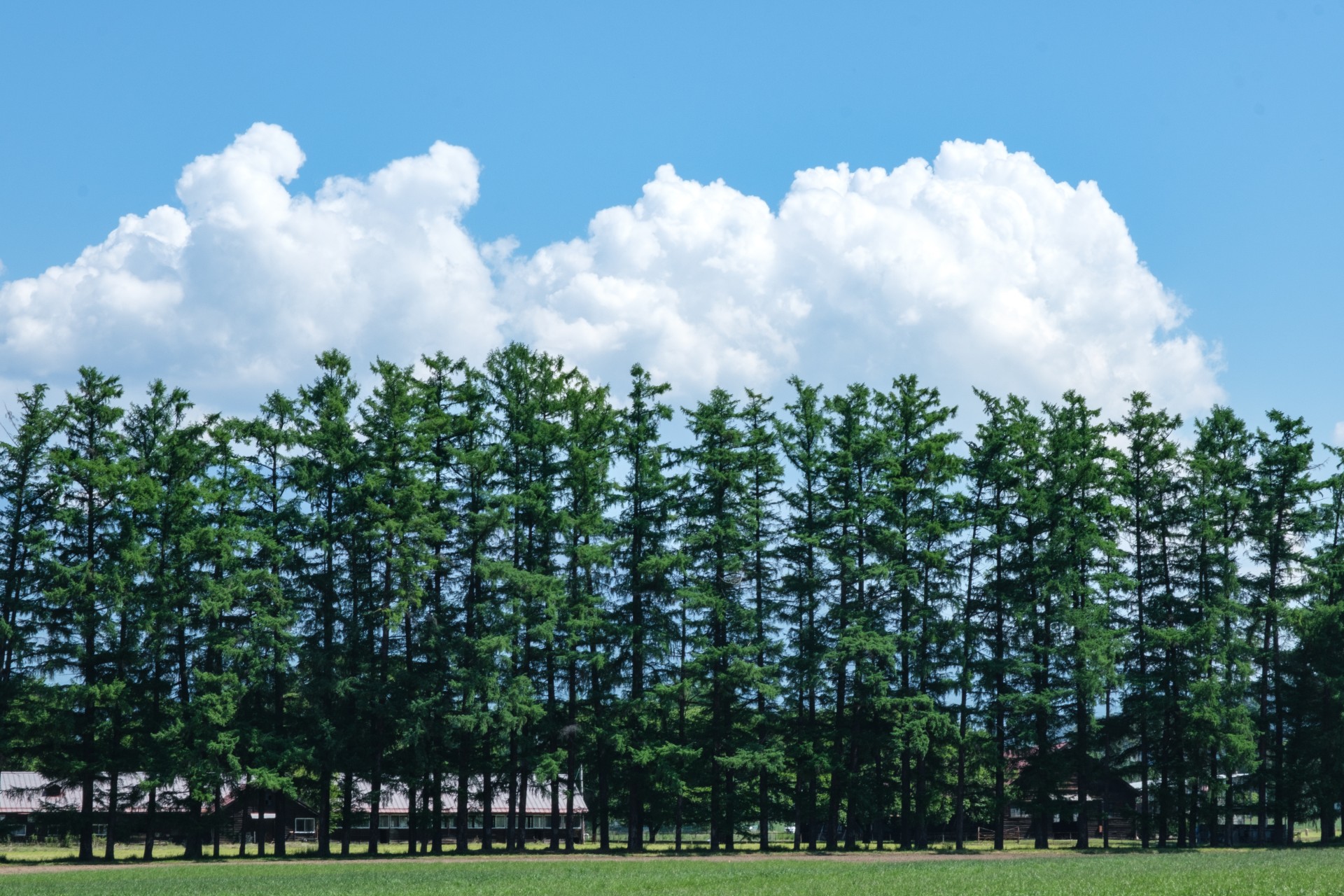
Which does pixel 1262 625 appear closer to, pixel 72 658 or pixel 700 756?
pixel 700 756

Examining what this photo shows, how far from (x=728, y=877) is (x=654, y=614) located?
662 inches

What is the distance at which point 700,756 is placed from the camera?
4503cm

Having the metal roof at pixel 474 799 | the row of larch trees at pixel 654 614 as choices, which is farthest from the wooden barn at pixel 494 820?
the row of larch trees at pixel 654 614

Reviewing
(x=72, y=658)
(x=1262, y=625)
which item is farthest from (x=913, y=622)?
(x=72, y=658)

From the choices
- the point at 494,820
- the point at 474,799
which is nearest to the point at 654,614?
the point at 474,799

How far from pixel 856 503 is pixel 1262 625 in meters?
17.9

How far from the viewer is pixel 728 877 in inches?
1172

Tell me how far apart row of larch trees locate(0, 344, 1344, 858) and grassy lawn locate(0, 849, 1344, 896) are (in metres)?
6.35

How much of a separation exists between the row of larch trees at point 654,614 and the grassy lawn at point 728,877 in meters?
6.35

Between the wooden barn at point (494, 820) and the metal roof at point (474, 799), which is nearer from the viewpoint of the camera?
the metal roof at point (474, 799)

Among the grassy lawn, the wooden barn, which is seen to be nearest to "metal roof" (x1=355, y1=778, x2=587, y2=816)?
the wooden barn

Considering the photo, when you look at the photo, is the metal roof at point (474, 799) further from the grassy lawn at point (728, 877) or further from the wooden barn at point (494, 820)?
the grassy lawn at point (728, 877)

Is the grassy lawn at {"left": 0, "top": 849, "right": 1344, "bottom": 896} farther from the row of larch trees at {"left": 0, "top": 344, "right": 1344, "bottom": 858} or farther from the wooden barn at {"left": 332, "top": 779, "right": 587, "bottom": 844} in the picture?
the wooden barn at {"left": 332, "top": 779, "right": 587, "bottom": 844}

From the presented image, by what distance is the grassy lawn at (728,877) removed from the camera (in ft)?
84.0
